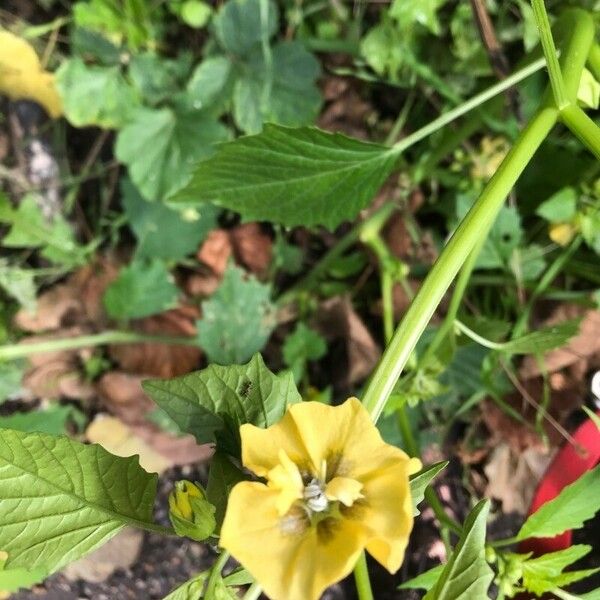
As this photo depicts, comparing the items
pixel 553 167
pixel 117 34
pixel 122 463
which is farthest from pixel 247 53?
pixel 122 463

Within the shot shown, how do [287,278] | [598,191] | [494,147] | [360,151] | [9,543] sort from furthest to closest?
[287,278] < [494,147] < [598,191] < [360,151] < [9,543]

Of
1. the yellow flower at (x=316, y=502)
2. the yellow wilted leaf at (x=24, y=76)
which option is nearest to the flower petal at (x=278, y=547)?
the yellow flower at (x=316, y=502)

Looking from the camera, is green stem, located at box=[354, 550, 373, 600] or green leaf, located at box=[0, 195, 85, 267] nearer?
green stem, located at box=[354, 550, 373, 600]

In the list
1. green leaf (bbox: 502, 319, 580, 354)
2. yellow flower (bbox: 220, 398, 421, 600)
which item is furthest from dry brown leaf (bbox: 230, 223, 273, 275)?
yellow flower (bbox: 220, 398, 421, 600)

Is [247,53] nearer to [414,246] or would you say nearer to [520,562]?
[414,246]

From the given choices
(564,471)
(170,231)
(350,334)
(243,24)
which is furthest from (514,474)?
(243,24)

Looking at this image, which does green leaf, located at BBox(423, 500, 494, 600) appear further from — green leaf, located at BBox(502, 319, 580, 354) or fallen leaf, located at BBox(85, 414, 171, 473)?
fallen leaf, located at BBox(85, 414, 171, 473)

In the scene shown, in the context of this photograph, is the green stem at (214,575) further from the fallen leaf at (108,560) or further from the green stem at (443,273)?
the fallen leaf at (108,560)
